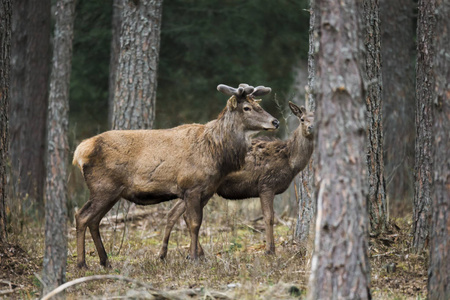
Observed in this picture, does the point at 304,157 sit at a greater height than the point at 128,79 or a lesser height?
lesser

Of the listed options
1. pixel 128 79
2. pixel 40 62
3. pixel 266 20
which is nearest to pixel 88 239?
pixel 128 79

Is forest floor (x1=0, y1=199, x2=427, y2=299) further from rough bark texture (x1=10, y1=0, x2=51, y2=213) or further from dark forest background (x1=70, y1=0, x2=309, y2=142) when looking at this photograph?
dark forest background (x1=70, y1=0, x2=309, y2=142)

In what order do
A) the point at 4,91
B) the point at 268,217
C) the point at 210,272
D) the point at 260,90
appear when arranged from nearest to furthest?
the point at 210,272 < the point at 4,91 < the point at 268,217 < the point at 260,90

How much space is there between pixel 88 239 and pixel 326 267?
7.08m

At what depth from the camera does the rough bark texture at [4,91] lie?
8031 millimetres

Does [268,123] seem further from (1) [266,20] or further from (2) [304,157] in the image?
(1) [266,20]

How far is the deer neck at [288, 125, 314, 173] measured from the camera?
→ 32.4ft

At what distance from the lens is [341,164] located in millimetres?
5344

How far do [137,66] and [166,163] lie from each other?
132 inches

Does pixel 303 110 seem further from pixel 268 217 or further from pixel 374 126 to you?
pixel 268 217

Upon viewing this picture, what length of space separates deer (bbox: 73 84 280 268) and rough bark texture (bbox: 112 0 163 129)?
248 cm

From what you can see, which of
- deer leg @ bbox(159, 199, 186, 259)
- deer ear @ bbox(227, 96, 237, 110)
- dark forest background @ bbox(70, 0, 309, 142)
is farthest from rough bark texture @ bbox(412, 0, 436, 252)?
dark forest background @ bbox(70, 0, 309, 142)

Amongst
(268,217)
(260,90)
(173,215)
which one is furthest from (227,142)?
(173,215)

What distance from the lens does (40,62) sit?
1691 cm
